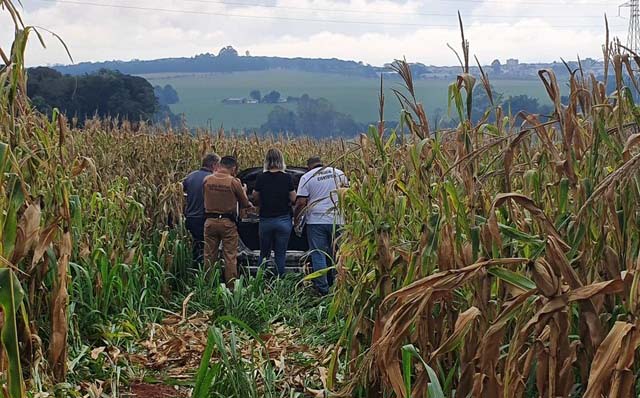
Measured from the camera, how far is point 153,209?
28.8 feet

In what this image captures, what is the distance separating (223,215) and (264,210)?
465 mm

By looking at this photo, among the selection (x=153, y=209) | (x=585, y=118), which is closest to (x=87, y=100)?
(x=153, y=209)

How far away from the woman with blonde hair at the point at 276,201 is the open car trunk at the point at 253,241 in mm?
556

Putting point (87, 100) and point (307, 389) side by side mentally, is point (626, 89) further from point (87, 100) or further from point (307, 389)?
point (87, 100)

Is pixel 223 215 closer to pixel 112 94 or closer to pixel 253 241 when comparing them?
pixel 253 241

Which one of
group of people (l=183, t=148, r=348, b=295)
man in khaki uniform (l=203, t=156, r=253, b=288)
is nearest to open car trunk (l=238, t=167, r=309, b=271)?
group of people (l=183, t=148, r=348, b=295)

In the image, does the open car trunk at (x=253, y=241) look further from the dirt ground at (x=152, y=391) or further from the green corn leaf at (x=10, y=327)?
the green corn leaf at (x=10, y=327)

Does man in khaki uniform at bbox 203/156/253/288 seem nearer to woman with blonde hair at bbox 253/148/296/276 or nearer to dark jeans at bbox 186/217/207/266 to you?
woman with blonde hair at bbox 253/148/296/276

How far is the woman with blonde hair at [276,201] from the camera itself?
8.39 meters

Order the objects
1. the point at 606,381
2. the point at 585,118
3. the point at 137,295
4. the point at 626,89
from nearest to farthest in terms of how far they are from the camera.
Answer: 1. the point at 606,381
2. the point at 626,89
3. the point at 585,118
4. the point at 137,295

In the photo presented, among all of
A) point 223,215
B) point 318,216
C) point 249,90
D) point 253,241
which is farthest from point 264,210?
point 249,90

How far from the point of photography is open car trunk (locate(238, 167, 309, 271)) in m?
9.05

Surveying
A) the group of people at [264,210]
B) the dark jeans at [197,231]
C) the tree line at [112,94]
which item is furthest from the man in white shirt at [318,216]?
the tree line at [112,94]

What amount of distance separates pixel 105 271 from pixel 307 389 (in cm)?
200
